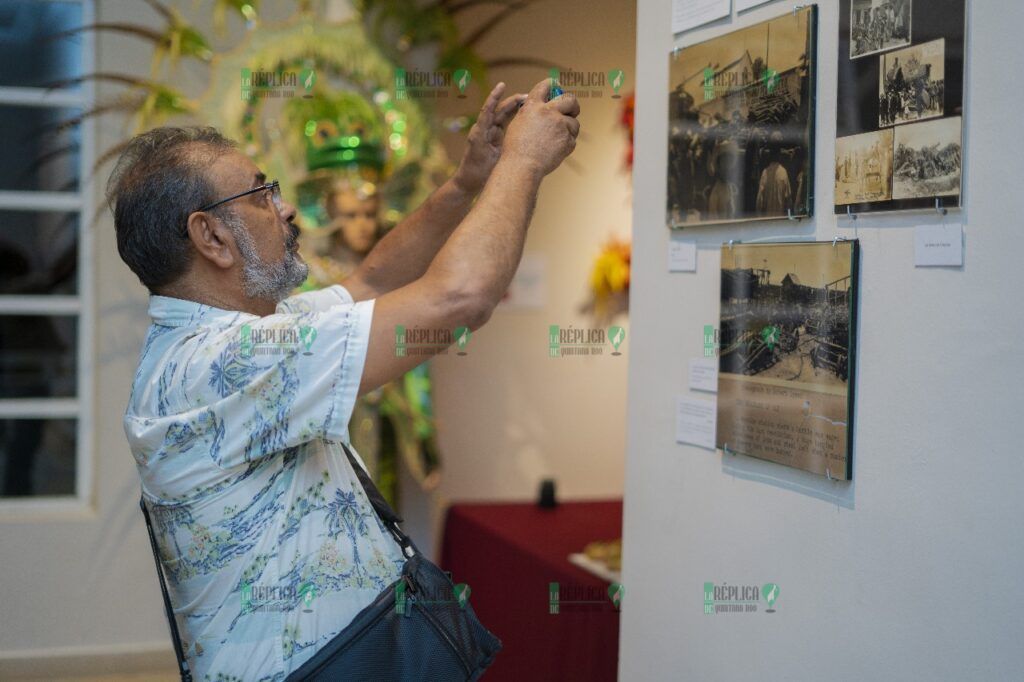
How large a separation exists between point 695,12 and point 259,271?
3.02 feet

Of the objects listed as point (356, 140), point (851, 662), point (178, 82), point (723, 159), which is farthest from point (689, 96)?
point (178, 82)

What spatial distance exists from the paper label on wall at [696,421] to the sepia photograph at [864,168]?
48 centimetres

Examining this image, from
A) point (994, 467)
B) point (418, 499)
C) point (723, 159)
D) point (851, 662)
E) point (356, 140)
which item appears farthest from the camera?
point (418, 499)

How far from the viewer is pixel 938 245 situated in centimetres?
130

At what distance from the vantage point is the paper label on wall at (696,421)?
177cm

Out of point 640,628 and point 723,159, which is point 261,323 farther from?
point 640,628

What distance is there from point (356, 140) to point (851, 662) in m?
2.55

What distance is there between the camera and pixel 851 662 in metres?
1.46

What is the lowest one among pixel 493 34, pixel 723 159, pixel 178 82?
pixel 723 159
